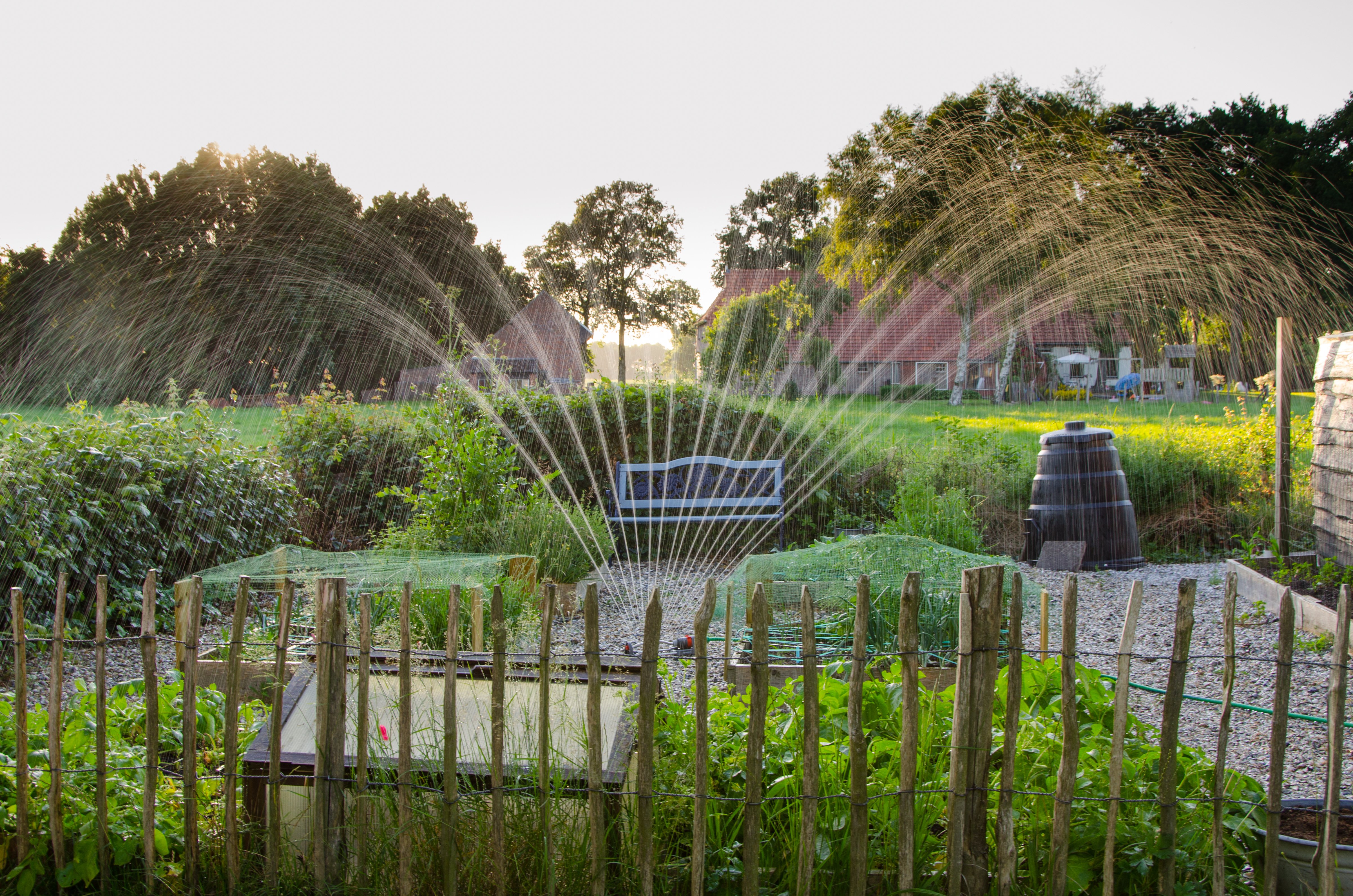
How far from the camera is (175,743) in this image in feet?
9.18

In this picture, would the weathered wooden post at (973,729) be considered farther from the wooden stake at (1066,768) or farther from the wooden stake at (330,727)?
the wooden stake at (330,727)

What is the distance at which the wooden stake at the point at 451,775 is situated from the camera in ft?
6.84

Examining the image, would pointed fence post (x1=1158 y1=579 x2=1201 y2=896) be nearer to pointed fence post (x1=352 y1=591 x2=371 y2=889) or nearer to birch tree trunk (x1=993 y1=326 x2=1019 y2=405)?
pointed fence post (x1=352 y1=591 x2=371 y2=889)

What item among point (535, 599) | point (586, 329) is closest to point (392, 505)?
point (535, 599)

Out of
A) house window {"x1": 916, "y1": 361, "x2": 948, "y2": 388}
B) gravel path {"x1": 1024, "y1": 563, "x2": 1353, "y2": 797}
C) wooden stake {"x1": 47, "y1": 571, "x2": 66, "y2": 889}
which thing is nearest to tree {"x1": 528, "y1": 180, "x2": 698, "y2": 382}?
house window {"x1": 916, "y1": 361, "x2": 948, "y2": 388}

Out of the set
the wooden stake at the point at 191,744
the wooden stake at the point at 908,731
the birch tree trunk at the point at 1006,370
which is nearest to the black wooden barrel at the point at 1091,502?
the wooden stake at the point at 908,731

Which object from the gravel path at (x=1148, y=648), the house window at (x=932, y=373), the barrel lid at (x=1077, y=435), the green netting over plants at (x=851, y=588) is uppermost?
the house window at (x=932, y=373)

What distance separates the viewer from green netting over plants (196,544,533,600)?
4598 millimetres

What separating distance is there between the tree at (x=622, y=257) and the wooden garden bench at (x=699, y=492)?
14.5m

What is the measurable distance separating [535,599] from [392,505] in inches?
161

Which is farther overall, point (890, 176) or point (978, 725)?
point (890, 176)

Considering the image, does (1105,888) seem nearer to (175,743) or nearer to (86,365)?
(175,743)

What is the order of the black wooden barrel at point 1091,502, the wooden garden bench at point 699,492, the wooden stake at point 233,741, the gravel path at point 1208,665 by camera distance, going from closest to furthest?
the wooden stake at point 233,741 → the gravel path at point 1208,665 → the black wooden barrel at point 1091,502 → the wooden garden bench at point 699,492

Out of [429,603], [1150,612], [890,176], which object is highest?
[890,176]
